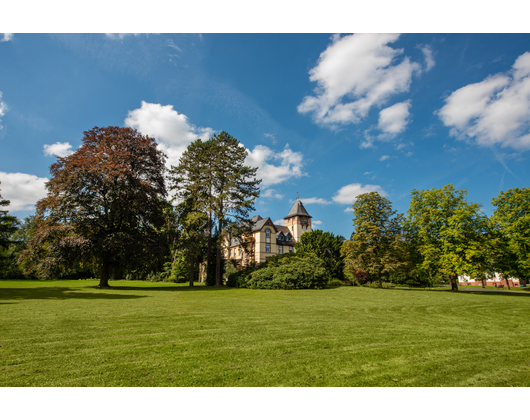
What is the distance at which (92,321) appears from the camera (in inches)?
299

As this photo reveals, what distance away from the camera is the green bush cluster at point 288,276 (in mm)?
26334

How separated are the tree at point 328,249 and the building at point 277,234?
1618 cm

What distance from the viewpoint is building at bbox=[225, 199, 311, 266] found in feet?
186

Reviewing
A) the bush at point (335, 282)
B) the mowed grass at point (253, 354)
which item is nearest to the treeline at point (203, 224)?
the bush at point (335, 282)

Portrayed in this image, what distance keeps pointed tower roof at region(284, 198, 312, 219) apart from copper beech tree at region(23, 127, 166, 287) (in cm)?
4119

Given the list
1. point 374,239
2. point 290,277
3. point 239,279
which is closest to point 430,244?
point 374,239

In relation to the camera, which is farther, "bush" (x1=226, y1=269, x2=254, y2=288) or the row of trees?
"bush" (x1=226, y1=269, x2=254, y2=288)

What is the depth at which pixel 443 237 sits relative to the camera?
90.8 feet

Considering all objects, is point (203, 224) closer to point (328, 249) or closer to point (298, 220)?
point (328, 249)

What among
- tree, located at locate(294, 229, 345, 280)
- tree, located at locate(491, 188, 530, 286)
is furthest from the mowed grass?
tree, located at locate(294, 229, 345, 280)

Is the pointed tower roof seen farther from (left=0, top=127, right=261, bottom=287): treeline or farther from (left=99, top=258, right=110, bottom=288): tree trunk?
(left=99, top=258, right=110, bottom=288): tree trunk
